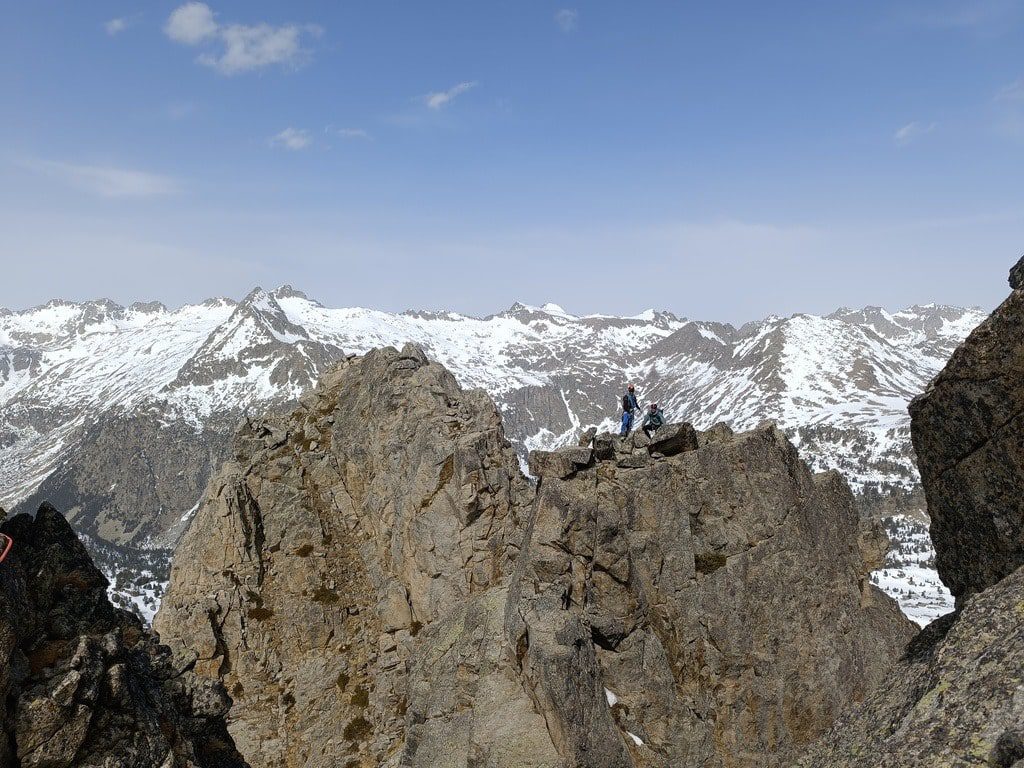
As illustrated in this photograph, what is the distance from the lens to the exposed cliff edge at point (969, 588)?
12719mm

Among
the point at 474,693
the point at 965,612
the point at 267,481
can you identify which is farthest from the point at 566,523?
the point at 267,481

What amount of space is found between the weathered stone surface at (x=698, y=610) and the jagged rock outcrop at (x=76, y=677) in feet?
56.4

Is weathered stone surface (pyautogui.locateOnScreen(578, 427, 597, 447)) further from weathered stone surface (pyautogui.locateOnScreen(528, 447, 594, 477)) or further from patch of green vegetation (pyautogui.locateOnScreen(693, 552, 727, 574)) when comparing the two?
patch of green vegetation (pyautogui.locateOnScreen(693, 552, 727, 574))

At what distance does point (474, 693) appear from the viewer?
120ft

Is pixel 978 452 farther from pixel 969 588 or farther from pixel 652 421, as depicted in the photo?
pixel 652 421

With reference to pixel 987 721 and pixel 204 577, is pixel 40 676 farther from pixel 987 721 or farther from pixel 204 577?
pixel 204 577

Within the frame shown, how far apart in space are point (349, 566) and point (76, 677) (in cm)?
3288

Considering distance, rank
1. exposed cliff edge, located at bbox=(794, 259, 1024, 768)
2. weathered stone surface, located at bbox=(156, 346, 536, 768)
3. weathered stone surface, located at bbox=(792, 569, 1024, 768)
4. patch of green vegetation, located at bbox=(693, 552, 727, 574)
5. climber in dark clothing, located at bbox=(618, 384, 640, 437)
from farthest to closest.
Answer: weathered stone surface, located at bbox=(156, 346, 536, 768), climber in dark clothing, located at bbox=(618, 384, 640, 437), patch of green vegetation, located at bbox=(693, 552, 727, 574), exposed cliff edge, located at bbox=(794, 259, 1024, 768), weathered stone surface, located at bbox=(792, 569, 1024, 768)

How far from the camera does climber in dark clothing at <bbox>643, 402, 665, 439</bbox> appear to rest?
4216 cm

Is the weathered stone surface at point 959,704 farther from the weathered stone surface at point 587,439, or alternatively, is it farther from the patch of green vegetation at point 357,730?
the patch of green vegetation at point 357,730

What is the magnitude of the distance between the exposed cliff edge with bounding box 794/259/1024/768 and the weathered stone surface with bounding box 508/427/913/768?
17.5 metres

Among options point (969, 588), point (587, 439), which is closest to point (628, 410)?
point (587, 439)

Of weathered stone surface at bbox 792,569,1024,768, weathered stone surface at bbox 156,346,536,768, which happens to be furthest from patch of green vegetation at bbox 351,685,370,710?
weathered stone surface at bbox 792,569,1024,768

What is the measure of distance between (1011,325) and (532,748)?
28.4m
